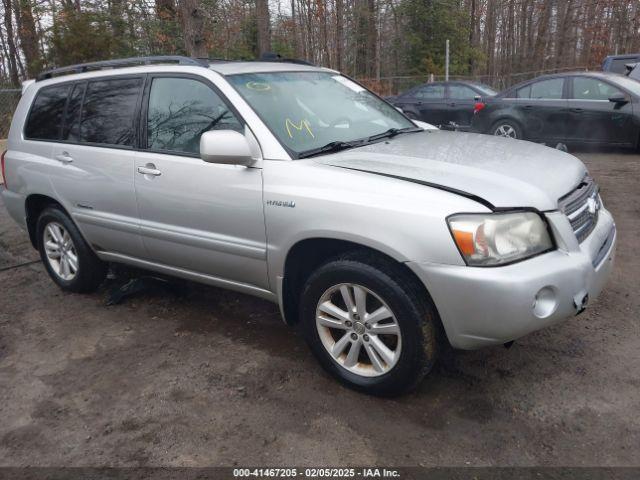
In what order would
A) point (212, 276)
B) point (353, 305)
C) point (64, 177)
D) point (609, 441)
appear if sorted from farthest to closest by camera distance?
point (64, 177)
point (212, 276)
point (353, 305)
point (609, 441)

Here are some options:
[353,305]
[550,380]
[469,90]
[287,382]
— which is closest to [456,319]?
[353,305]

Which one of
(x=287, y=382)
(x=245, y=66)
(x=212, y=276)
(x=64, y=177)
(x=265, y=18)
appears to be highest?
(x=265, y=18)

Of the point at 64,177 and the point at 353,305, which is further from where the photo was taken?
the point at 64,177

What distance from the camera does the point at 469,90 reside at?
12.4 m

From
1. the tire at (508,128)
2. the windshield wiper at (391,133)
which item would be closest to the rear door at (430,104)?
the tire at (508,128)

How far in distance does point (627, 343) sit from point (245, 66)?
3.01 meters

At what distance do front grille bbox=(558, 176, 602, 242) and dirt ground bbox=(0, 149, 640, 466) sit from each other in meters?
0.81

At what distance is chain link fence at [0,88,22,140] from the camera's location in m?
11.9

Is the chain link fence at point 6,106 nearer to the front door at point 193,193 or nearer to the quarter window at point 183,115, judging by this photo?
the quarter window at point 183,115

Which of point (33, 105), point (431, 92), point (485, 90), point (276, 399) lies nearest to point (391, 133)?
point (276, 399)

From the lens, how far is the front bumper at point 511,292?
101 inches

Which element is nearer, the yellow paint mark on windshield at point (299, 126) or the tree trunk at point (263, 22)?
the yellow paint mark on windshield at point (299, 126)

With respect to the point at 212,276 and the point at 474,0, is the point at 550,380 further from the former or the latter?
the point at 474,0

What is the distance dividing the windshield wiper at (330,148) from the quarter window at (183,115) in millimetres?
442
